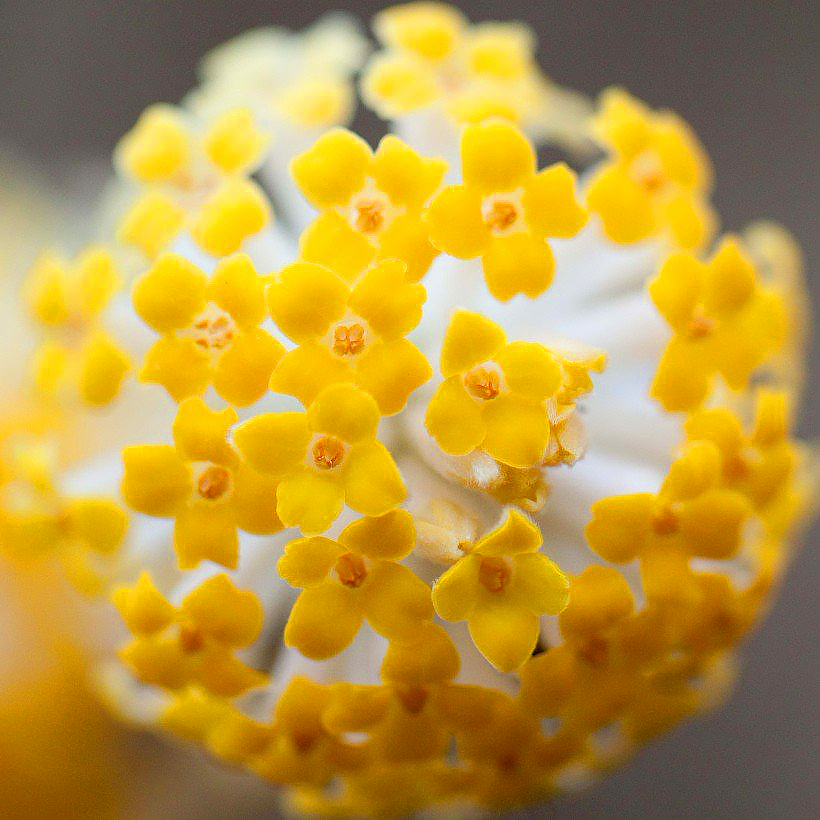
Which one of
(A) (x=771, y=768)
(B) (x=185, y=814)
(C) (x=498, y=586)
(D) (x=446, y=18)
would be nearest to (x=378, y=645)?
(C) (x=498, y=586)

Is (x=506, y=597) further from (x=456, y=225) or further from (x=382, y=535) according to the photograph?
(x=456, y=225)

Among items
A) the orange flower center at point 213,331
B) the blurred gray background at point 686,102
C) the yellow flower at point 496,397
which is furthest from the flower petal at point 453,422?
the blurred gray background at point 686,102

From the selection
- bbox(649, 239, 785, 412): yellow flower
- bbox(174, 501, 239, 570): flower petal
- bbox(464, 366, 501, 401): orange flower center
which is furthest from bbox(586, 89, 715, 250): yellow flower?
bbox(174, 501, 239, 570): flower petal

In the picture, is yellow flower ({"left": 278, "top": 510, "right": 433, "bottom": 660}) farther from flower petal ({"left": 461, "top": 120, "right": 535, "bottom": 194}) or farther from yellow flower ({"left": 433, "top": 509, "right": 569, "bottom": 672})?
flower petal ({"left": 461, "top": 120, "right": 535, "bottom": 194})

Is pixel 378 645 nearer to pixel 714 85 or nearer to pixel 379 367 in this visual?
pixel 379 367

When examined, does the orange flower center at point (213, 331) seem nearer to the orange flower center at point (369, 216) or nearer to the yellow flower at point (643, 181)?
the orange flower center at point (369, 216)

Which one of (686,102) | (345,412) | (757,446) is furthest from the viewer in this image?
(686,102)

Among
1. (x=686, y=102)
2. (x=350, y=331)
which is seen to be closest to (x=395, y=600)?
(x=350, y=331)
